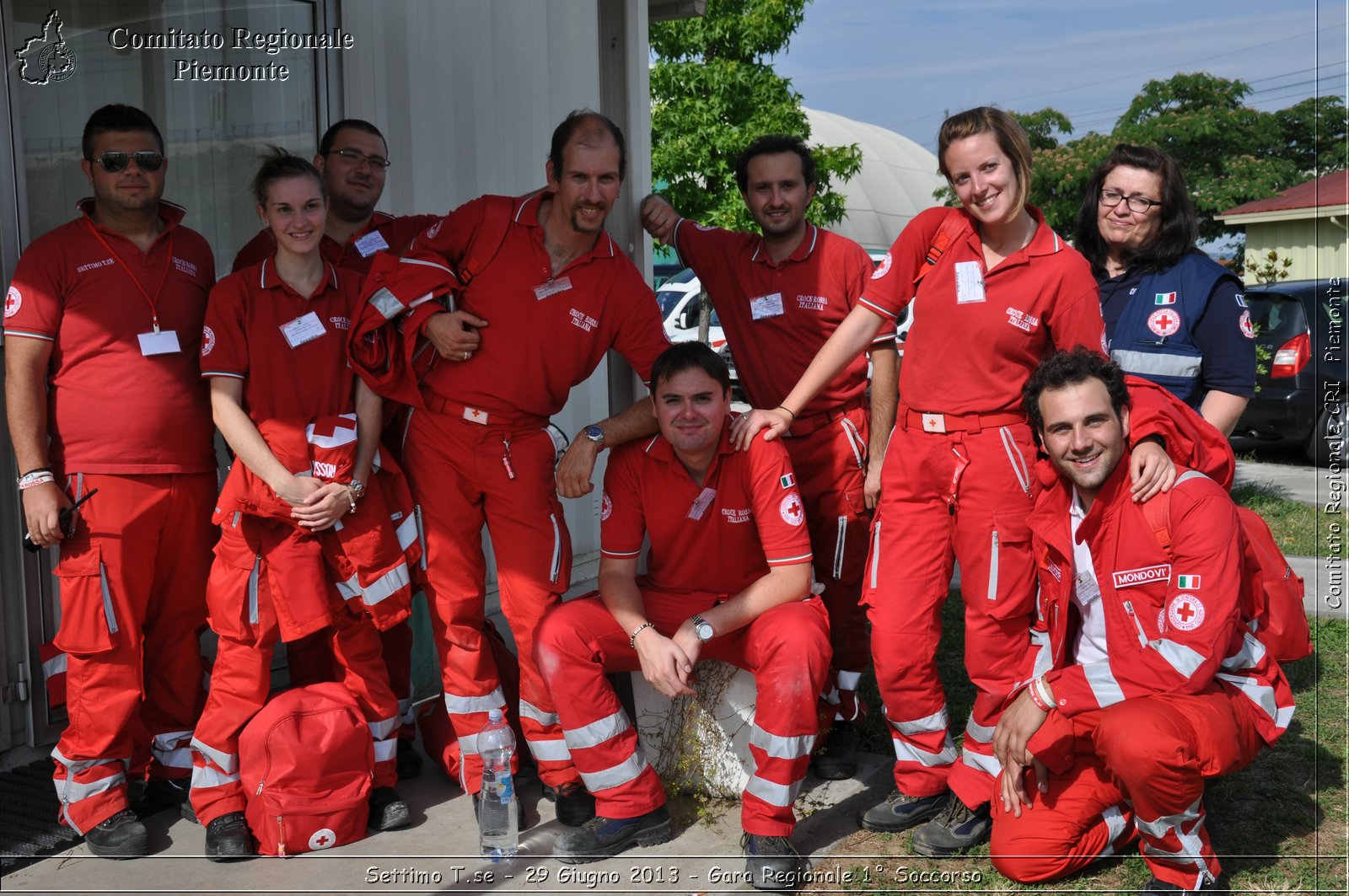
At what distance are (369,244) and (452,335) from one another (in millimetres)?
724

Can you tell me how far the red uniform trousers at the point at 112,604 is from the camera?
3791 mm

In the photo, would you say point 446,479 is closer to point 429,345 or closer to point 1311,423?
point 429,345

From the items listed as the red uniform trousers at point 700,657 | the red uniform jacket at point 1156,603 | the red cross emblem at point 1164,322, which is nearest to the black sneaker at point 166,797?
the red uniform trousers at point 700,657

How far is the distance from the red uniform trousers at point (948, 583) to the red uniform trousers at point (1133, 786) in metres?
0.25

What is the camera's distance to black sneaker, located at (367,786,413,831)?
13.2 ft

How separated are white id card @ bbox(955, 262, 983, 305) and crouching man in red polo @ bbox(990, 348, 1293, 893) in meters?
0.40

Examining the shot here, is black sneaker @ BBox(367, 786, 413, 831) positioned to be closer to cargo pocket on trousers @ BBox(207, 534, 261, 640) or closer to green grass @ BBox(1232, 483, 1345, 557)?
cargo pocket on trousers @ BBox(207, 534, 261, 640)

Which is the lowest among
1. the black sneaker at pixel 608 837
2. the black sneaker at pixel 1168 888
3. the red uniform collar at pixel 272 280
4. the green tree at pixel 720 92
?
the black sneaker at pixel 1168 888

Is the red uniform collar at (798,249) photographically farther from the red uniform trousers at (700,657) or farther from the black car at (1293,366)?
the black car at (1293,366)

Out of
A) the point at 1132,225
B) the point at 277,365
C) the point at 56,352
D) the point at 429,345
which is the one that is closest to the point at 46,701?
the point at 56,352

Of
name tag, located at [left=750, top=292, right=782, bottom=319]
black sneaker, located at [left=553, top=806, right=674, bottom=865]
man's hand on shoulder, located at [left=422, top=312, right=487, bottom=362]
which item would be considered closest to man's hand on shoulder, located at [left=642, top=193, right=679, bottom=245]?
name tag, located at [left=750, top=292, right=782, bottom=319]

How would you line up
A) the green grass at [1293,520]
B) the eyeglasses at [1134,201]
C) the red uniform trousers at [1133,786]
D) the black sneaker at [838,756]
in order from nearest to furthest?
the red uniform trousers at [1133,786], the eyeglasses at [1134,201], the black sneaker at [838,756], the green grass at [1293,520]

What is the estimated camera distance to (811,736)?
3.67 metres

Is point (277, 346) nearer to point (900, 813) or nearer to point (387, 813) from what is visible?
point (387, 813)
